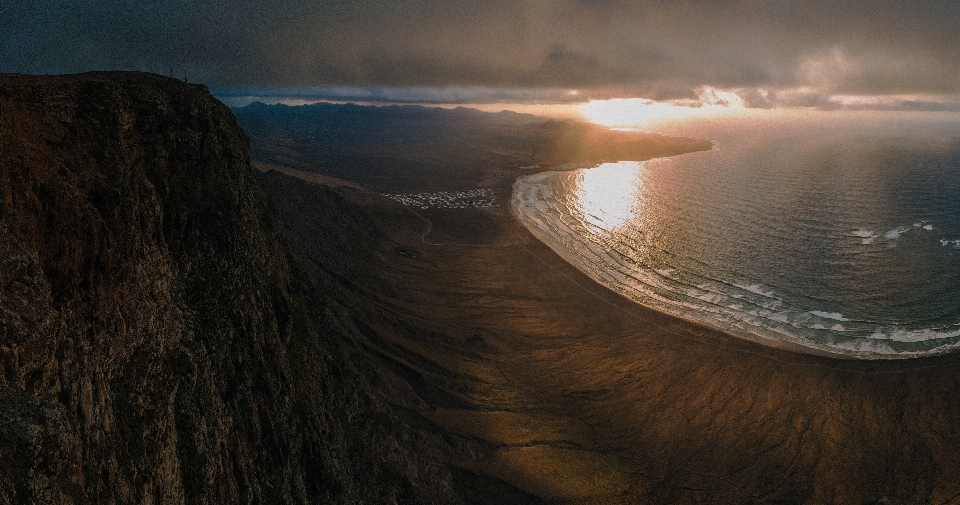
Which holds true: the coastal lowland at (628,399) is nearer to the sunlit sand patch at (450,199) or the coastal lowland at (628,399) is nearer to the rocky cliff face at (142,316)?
the rocky cliff face at (142,316)

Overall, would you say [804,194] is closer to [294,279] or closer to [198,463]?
[294,279]

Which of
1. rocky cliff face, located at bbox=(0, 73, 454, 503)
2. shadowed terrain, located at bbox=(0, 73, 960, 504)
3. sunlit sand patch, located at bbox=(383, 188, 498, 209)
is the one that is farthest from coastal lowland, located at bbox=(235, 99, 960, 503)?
sunlit sand patch, located at bbox=(383, 188, 498, 209)

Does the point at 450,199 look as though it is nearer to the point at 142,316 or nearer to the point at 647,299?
the point at 647,299

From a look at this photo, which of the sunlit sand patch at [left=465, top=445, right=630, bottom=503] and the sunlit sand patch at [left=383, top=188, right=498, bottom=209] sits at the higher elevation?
the sunlit sand patch at [left=383, top=188, right=498, bottom=209]

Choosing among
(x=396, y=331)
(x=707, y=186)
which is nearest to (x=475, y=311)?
(x=396, y=331)

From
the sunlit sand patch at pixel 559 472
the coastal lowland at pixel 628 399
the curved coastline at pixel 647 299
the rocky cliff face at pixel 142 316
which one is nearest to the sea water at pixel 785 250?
the curved coastline at pixel 647 299

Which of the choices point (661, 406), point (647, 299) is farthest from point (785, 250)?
point (661, 406)

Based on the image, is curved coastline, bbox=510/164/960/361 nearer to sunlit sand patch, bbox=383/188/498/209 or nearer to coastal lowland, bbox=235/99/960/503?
coastal lowland, bbox=235/99/960/503

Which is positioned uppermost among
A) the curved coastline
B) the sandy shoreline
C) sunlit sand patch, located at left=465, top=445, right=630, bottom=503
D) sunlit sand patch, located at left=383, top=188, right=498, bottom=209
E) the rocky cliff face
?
the rocky cliff face
